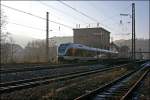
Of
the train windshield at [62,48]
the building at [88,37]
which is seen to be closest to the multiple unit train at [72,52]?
the train windshield at [62,48]

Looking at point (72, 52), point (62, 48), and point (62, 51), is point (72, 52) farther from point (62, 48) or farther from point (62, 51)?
point (62, 48)

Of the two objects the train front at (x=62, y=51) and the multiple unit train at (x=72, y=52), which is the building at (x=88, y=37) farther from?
the train front at (x=62, y=51)

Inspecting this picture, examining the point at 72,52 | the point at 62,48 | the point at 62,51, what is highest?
the point at 62,48

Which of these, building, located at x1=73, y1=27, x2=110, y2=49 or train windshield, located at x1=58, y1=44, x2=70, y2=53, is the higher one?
building, located at x1=73, y1=27, x2=110, y2=49

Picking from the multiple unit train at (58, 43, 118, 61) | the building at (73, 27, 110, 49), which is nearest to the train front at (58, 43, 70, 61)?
the multiple unit train at (58, 43, 118, 61)

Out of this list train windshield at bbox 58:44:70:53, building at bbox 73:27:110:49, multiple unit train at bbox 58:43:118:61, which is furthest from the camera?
building at bbox 73:27:110:49

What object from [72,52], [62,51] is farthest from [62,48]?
[72,52]

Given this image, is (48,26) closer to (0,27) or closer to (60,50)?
(60,50)

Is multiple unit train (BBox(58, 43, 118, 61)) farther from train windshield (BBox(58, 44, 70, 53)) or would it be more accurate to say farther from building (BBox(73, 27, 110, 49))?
building (BBox(73, 27, 110, 49))

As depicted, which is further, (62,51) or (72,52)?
(72,52)

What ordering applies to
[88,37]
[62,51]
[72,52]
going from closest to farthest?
[62,51] → [72,52] → [88,37]

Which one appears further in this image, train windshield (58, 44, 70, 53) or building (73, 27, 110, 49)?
building (73, 27, 110, 49)

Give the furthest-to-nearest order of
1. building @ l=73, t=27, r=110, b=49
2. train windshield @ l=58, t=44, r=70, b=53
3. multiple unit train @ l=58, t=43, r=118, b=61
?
building @ l=73, t=27, r=110, b=49 < train windshield @ l=58, t=44, r=70, b=53 < multiple unit train @ l=58, t=43, r=118, b=61

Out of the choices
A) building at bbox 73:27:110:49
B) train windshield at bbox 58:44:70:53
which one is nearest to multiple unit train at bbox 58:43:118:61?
train windshield at bbox 58:44:70:53
